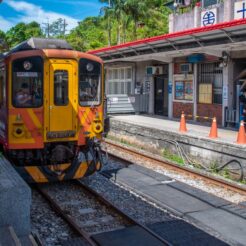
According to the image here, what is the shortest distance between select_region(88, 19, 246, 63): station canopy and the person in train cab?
621 centimetres

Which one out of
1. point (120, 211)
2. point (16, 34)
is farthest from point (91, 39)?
point (120, 211)

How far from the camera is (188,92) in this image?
18.0 m

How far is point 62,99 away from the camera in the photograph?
8.55 m

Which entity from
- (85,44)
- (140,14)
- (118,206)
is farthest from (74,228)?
(85,44)

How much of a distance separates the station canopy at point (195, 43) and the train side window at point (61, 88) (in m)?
5.43

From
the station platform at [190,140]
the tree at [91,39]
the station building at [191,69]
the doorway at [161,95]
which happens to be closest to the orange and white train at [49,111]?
the station platform at [190,140]

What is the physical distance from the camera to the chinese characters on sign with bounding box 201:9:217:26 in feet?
64.1

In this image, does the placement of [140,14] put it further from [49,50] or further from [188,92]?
[49,50]

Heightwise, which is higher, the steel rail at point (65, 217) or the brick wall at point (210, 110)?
the brick wall at point (210, 110)

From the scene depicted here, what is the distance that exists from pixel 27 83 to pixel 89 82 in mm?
1337

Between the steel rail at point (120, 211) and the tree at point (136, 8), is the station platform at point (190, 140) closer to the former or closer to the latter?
the steel rail at point (120, 211)

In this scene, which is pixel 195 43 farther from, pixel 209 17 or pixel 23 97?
pixel 23 97

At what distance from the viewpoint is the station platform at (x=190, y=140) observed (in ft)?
35.9

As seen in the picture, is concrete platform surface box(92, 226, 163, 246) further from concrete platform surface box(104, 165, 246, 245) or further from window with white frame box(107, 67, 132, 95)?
window with white frame box(107, 67, 132, 95)
